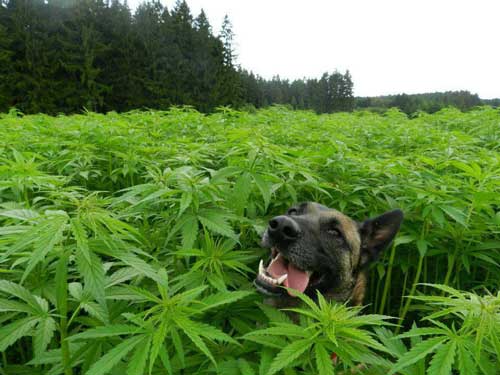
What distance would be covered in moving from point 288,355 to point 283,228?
45.4 inches

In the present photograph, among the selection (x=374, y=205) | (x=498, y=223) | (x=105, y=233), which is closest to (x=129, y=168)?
(x=105, y=233)

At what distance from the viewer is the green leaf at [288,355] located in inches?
47.2

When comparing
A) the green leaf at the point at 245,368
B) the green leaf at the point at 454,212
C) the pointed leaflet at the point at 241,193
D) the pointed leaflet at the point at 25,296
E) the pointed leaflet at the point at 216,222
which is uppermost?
the pointed leaflet at the point at 241,193

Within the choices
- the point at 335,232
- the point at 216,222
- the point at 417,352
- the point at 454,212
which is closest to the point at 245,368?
the point at 417,352

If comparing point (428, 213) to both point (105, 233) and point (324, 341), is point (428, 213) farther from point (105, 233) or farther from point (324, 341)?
point (105, 233)

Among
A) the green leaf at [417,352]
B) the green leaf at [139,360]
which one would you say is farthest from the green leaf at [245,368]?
the green leaf at [417,352]

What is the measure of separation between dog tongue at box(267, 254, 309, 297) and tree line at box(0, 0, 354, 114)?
118ft

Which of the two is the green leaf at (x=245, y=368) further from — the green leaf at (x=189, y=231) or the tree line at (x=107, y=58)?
the tree line at (x=107, y=58)

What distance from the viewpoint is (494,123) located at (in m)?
6.18

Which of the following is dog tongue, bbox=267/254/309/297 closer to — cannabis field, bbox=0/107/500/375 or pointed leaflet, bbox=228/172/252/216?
cannabis field, bbox=0/107/500/375

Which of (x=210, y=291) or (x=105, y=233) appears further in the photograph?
(x=210, y=291)

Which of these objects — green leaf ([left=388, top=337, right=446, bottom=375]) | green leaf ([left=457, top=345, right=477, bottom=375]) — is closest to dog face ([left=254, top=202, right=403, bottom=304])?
green leaf ([left=388, top=337, right=446, bottom=375])

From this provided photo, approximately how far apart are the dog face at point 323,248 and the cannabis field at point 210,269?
0.15m

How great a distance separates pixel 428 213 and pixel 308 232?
0.88 m
